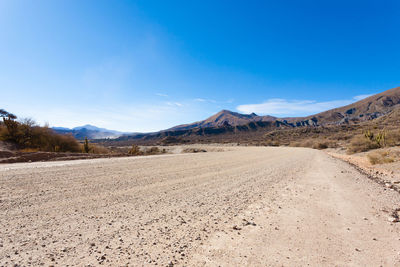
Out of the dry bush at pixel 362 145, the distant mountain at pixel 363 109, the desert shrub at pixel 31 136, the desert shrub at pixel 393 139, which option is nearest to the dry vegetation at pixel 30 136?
the desert shrub at pixel 31 136

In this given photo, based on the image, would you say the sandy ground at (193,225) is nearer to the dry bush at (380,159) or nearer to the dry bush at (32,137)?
the dry bush at (380,159)

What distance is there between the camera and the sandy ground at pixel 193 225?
7.41 ft

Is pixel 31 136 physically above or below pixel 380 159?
above

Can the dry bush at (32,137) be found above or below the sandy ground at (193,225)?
above

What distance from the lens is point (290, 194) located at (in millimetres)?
4941

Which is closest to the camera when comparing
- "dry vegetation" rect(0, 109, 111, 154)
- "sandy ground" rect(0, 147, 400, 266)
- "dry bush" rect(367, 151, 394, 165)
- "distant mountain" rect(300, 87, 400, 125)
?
"sandy ground" rect(0, 147, 400, 266)

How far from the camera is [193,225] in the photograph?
3.08 metres

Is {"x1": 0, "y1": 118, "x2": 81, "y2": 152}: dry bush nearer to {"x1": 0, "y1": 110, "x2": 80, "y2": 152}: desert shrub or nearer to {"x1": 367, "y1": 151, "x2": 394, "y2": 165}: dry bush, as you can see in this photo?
{"x1": 0, "y1": 110, "x2": 80, "y2": 152}: desert shrub

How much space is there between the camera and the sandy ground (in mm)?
2260

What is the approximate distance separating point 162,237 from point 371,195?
17.3 ft

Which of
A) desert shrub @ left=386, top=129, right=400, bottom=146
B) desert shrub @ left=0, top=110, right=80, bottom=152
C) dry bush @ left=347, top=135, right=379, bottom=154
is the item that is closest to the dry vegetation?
desert shrub @ left=0, top=110, right=80, bottom=152

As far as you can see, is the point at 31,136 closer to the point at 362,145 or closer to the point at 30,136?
the point at 30,136

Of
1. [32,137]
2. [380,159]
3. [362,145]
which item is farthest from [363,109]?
[32,137]

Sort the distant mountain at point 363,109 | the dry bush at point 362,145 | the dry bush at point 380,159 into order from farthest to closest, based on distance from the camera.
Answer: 1. the distant mountain at point 363,109
2. the dry bush at point 362,145
3. the dry bush at point 380,159
